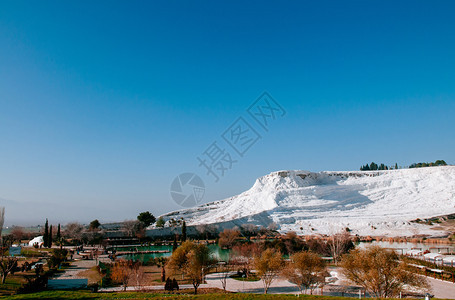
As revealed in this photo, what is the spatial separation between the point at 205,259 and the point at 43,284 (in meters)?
10.8

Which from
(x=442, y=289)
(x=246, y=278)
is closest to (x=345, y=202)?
(x=246, y=278)

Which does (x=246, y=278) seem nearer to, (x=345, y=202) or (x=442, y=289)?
(x=442, y=289)

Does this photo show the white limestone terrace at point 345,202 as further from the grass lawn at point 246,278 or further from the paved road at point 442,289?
the grass lawn at point 246,278

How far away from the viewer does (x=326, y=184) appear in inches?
4264

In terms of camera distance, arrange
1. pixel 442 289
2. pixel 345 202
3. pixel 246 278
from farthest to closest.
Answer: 1. pixel 345 202
2. pixel 246 278
3. pixel 442 289

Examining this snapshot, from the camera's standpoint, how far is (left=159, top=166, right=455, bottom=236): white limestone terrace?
69.9m

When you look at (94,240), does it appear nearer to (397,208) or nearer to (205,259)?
(205,259)

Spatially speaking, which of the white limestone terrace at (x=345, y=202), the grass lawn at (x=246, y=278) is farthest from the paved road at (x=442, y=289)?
the white limestone terrace at (x=345, y=202)

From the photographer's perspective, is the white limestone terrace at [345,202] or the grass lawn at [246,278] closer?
the grass lawn at [246,278]

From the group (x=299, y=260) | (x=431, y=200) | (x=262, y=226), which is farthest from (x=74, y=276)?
(x=431, y=200)

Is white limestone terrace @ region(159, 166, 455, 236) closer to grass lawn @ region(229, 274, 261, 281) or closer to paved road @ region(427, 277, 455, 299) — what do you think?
paved road @ region(427, 277, 455, 299)

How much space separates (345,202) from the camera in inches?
3531

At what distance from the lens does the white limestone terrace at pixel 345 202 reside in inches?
2751

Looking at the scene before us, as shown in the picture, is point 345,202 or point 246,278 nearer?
point 246,278
